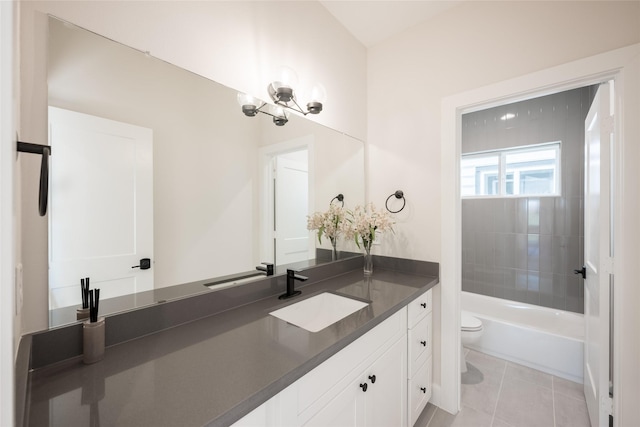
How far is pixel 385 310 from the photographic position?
124 cm

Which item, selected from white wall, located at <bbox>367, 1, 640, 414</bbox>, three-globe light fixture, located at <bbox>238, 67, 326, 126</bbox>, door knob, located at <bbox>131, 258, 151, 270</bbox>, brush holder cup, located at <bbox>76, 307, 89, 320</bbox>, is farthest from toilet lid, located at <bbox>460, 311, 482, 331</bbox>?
brush holder cup, located at <bbox>76, 307, 89, 320</bbox>

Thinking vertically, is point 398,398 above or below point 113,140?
below

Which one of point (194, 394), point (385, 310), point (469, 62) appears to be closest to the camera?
point (194, 394)

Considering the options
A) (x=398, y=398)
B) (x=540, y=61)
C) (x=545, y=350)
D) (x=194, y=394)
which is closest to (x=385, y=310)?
(x=398, y=398)

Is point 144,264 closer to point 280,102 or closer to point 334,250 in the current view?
point 280,102

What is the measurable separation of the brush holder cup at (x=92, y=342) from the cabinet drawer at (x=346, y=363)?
24.1 inches

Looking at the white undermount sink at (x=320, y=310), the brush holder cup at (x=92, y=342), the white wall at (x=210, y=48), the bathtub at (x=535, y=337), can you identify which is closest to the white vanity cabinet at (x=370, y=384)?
the white undermount sink at (x=320, y=310)

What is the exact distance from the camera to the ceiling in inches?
69.9

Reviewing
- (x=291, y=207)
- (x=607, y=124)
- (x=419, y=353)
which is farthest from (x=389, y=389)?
(x=607, y=124)

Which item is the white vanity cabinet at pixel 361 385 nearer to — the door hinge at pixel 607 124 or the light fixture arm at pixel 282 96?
the light fixture arm at pixel 282 96

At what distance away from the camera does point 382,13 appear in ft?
6.08

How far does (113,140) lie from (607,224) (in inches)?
90.4

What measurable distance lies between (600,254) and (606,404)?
80 cm

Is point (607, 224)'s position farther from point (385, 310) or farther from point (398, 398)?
point (398, 398)
